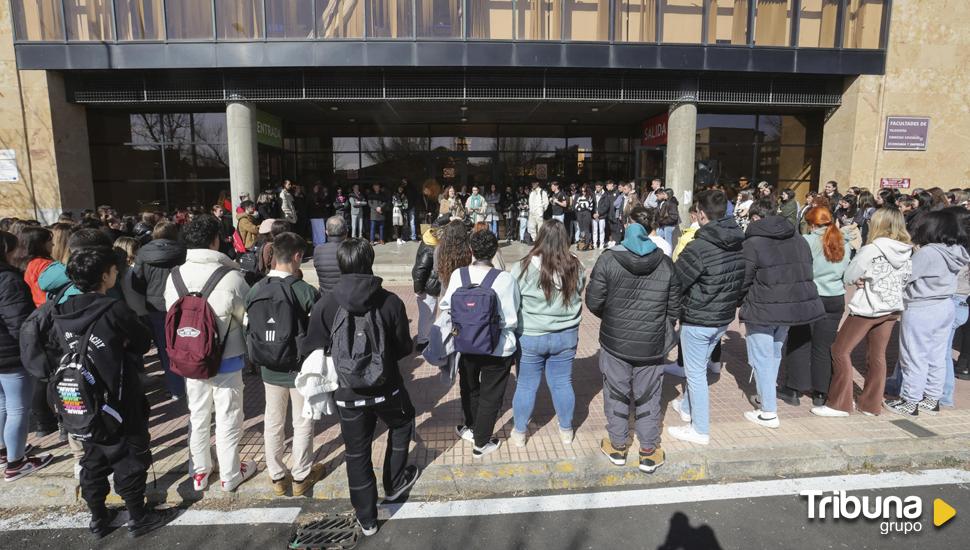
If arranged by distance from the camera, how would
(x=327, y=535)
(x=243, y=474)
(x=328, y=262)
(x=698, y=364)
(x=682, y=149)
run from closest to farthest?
(x=327, y=535) < (x=243, y=474) < (x=698, y=364) < (x=328, y=262) < (x=682, y=149)

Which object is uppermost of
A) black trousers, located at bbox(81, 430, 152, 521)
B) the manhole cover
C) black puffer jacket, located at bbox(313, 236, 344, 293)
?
black puffer jacket, located at bbox(313, 236, 344, 293)

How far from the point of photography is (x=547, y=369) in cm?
406

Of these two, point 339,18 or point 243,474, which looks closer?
point 243,474

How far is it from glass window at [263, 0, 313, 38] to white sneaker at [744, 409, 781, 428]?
12.5 metres

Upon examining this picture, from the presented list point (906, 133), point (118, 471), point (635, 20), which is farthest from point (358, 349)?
point (906, 133)

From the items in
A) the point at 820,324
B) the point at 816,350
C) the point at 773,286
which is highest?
the point at 773,286

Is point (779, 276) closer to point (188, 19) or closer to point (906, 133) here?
point (906, 133)

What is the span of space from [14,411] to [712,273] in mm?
5179

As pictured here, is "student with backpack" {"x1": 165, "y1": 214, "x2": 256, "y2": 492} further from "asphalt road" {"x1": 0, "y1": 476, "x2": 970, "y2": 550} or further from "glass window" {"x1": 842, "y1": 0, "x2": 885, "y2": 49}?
"glass window" {"x1": 842, "y1": 0, "x2": 885, "y2": 49}

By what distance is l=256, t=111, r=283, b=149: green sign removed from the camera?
14891 millimetres

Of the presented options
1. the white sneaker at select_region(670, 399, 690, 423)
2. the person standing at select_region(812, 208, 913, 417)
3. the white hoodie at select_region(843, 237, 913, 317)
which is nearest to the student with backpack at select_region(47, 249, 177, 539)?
the white sneaker at select_region(670, 399, 690, 423)

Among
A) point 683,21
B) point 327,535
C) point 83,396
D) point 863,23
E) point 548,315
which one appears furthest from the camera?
point 863,23

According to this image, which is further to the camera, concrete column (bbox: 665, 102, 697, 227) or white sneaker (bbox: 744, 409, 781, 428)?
concrete column (bbox: 665, 102, 697, 227)

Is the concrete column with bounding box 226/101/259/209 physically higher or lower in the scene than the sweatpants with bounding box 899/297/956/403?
higher
